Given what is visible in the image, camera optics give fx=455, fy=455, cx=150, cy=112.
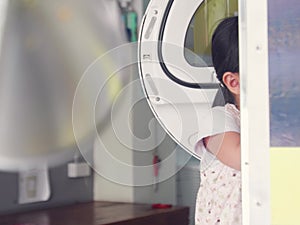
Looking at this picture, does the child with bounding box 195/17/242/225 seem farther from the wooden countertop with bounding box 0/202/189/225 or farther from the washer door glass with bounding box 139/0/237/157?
the wooden countertop with bounding box 0/202/189/225

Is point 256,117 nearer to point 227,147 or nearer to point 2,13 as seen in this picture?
point 227,147

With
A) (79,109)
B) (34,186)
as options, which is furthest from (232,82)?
(34,186)

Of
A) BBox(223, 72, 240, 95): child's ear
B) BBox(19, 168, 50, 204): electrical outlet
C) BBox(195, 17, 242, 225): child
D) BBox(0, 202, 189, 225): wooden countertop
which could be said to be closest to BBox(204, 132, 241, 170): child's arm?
BBox(195, 17, 242, 225): child

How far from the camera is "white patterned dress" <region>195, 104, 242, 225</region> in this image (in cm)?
112

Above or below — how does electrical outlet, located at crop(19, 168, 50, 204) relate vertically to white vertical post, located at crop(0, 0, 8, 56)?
below

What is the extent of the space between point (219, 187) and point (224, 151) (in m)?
0.10

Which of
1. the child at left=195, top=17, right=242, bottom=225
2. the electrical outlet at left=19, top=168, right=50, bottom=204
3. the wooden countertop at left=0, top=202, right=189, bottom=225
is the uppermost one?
the child at left=195, top=17, right=242, bottom=225

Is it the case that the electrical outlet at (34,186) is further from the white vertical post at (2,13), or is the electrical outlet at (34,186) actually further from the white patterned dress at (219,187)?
the white patterned dress at (219,187)

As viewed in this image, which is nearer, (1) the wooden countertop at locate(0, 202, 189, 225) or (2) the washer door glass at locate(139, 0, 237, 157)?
(2) the washer door glass at locate(139, 0, 237, 157)

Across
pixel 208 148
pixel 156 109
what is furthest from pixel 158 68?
pixel 208 148

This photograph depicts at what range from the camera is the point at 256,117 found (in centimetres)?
99

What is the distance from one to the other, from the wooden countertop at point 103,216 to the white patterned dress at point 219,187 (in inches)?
6.6

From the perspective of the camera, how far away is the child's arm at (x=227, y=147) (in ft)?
3.62

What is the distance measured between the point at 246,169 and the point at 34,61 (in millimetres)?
1132
